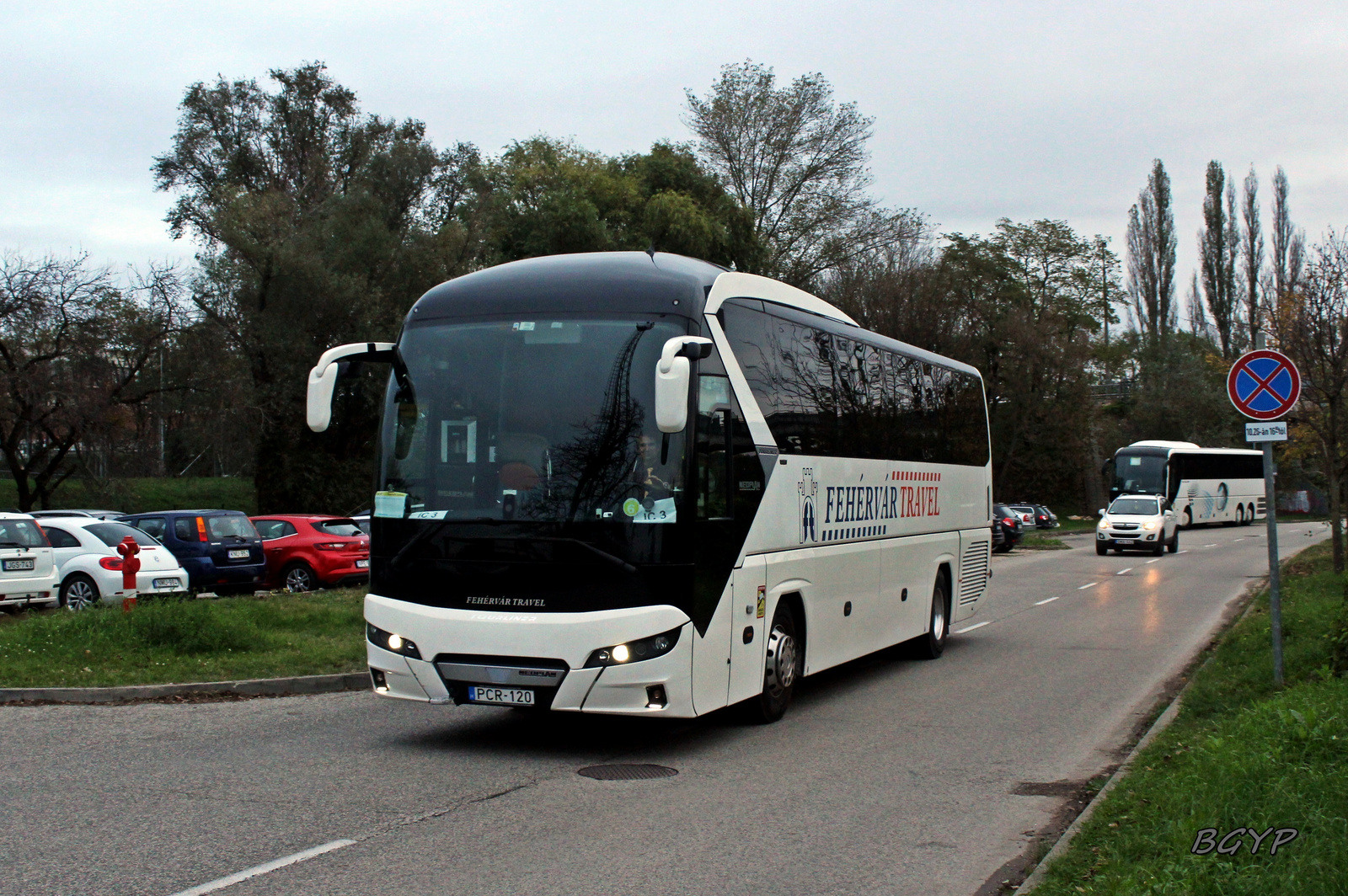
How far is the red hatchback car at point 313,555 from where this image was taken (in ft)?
75.4

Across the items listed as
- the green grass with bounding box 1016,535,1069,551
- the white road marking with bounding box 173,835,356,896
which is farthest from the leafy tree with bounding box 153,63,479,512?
the white road marking with bounding box 173,835,356,896

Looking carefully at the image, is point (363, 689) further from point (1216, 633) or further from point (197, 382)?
point (197, 382)

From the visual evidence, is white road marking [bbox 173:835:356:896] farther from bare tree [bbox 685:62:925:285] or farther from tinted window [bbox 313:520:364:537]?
bare tree [bbox 685:62:925:285]

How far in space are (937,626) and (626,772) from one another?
7.28 metres

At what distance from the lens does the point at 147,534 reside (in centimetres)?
2023

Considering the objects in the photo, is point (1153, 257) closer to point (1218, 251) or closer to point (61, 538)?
point (1218, 251)

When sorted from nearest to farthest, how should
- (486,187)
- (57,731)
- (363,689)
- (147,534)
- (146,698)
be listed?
(57,731)
(146,698)
(363,689)
(147,534)
(486,187)

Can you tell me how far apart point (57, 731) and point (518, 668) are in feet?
12.6

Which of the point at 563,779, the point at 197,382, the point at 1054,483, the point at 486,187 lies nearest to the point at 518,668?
the point at 563,779

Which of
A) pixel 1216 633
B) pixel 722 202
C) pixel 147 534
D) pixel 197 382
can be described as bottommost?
pixel 1216 633

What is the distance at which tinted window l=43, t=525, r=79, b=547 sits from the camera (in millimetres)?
19562

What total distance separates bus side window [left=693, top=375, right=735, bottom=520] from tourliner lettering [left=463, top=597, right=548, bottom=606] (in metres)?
1.24

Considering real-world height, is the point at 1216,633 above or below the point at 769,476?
below

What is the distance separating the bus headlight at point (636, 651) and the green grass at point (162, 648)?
15.6ft
